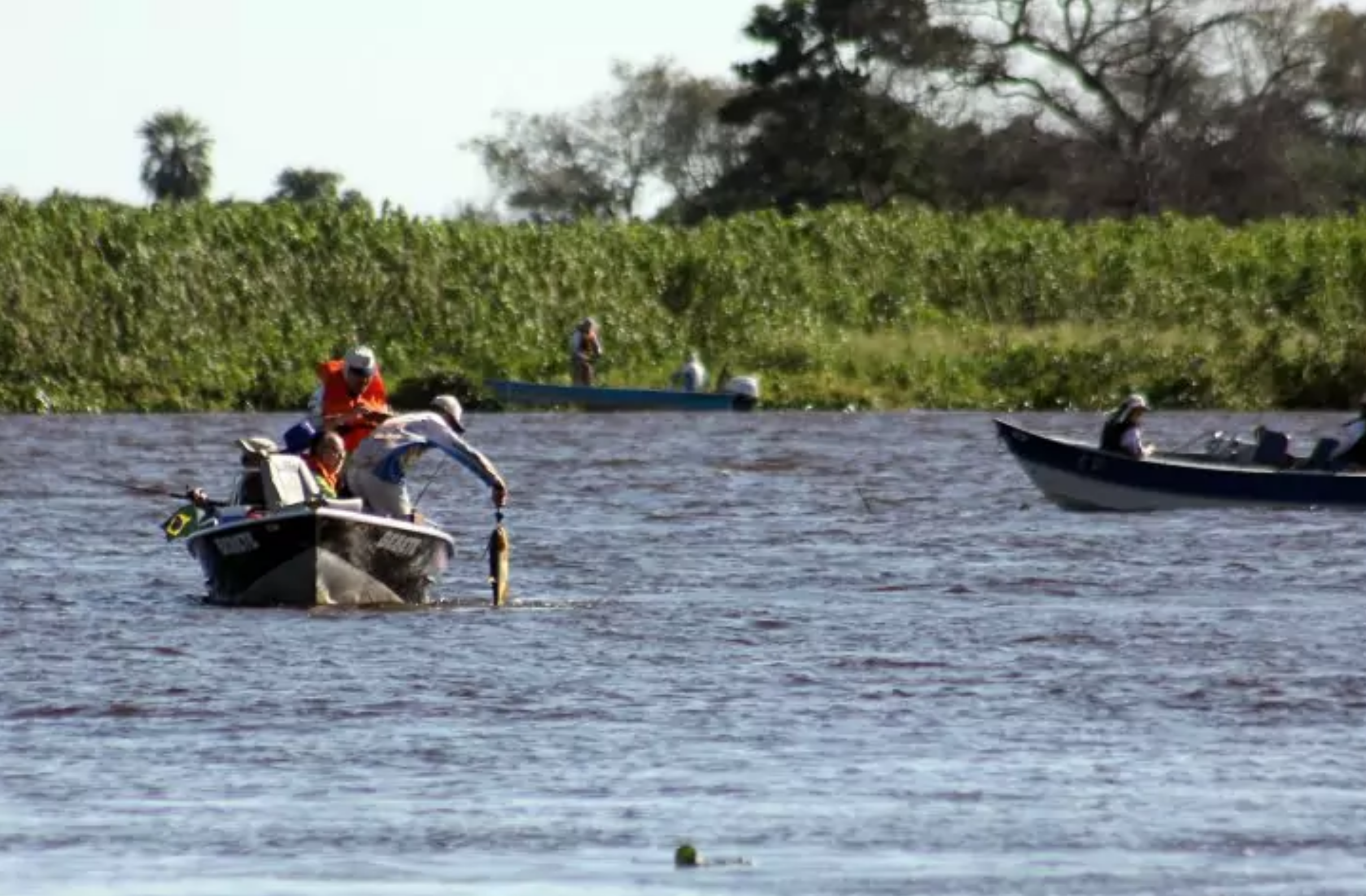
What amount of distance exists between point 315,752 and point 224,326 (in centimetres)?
4730

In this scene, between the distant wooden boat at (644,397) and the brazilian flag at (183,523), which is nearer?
the brazilian flag at (183,523)

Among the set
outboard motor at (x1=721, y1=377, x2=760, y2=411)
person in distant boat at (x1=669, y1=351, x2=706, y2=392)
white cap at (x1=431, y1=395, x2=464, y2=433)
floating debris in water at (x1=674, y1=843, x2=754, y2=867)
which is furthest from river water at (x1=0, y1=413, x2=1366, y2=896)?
person in distant boat at (x1=669, y1=351, x2=706, y2=392)

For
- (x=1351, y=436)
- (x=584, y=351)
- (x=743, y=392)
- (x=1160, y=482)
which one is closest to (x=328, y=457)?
(x=1160, y=482)

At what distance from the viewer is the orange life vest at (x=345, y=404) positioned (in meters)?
25.6

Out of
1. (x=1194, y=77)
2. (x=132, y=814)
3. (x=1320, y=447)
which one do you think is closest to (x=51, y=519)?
(x=1320, y=447)

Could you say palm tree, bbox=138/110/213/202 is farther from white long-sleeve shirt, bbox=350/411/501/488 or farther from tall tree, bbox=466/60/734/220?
white long-sleeve shirt, bbox=350/411/501/488

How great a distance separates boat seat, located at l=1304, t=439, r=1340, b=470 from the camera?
34000mm

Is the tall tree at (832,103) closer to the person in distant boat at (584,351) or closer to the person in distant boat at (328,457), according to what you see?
the person in distant boat at (584,351)

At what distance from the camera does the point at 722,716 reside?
18562 mm

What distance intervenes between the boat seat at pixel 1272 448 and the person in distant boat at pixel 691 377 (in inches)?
1070

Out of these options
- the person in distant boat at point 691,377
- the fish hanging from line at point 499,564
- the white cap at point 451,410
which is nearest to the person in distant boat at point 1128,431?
the fish hanging from line at point 499,564

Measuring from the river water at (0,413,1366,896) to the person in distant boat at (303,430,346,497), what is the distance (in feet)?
3.97

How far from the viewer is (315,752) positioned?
1709 centimetres

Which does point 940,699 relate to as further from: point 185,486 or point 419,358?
point 419,358
